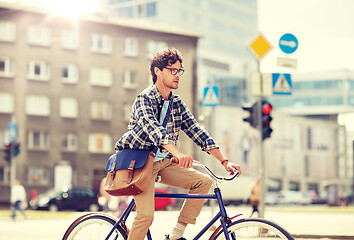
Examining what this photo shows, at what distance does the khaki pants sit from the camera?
4.35 meters

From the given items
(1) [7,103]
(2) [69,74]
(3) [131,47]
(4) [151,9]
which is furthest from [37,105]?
(4) [151,9]

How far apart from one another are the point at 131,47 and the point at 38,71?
28.7 feet

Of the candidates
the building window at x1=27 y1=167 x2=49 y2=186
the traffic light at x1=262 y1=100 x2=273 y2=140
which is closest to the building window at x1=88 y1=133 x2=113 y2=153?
the building window at x1=27 y1=167 x2=49 y2=186

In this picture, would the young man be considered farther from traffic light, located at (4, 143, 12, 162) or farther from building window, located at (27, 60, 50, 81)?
building window, located at (27, 60, 50, 81)

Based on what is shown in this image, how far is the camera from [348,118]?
49.9 ft

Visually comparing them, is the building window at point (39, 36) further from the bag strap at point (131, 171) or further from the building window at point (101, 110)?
the bag strap at point (131, 171)

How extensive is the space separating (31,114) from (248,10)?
177 feet

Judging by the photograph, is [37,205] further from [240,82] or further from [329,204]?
[240,82]

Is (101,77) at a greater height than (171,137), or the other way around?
(101,77)

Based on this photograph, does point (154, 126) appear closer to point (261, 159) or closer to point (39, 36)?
point (261, 159)

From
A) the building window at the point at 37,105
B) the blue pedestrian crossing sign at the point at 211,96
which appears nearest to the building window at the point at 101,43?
the building window at the point at 37,105

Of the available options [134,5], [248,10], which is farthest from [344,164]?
[134,5]

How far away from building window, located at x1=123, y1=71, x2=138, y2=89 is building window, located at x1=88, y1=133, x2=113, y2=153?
4.72m

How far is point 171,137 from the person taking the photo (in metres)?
4.23
